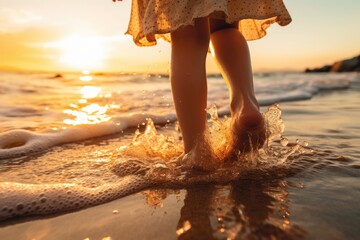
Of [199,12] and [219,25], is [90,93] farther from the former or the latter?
[199,12]

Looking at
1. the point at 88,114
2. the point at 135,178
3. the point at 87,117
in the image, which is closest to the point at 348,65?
the point at 88,114

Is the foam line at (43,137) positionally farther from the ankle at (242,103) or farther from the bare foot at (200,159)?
the ankle at (242,103)

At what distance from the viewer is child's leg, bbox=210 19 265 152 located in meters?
1.59

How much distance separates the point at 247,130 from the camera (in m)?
1.60

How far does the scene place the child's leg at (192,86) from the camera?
5.23 feet

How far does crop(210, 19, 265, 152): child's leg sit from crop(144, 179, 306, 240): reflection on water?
0.23 m

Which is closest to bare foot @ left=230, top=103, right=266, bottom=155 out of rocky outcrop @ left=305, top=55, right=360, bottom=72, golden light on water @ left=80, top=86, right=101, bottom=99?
golden light on water @ left=80, top=86, right=101, bottom=99

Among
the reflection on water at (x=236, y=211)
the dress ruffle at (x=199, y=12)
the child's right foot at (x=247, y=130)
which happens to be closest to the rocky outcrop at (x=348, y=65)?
the dress ruffle at (x=199, y=12)

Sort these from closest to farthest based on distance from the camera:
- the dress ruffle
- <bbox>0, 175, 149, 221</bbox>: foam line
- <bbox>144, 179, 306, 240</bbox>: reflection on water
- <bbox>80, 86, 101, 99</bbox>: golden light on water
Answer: <bbox>144, 179, 306, 240</bbox>: reflection on water, <bbox>0, 175, 149, 221</bbox>: foam line, the dress ruffle, <bbox>80, 86, 101, 99</bbox>: golden light on water

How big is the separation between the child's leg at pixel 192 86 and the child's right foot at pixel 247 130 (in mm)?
142

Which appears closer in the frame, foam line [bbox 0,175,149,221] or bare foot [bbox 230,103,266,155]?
foam line [bbox 0,175,149,221]

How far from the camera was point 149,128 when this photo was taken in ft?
7.47

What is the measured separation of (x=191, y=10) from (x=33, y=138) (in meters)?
1.50

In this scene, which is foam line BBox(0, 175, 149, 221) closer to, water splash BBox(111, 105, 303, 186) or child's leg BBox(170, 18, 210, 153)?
water splash BBox(111, 105, 303, 186)
